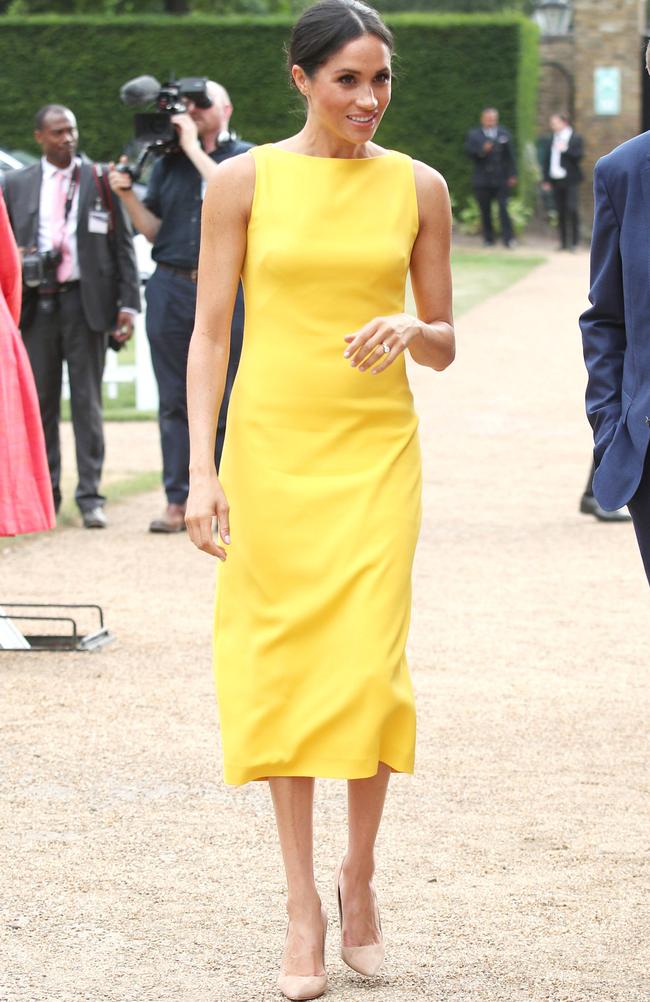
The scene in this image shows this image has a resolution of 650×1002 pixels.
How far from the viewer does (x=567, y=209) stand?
1182 inches

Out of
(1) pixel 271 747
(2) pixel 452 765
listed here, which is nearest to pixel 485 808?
(2) pixel 452 765

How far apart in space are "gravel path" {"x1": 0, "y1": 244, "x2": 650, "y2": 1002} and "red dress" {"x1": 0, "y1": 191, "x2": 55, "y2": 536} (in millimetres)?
558

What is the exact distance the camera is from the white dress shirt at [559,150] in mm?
29188

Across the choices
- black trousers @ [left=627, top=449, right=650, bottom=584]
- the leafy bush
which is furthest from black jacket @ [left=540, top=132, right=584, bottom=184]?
black trousers @ [left=627, top=449, right=650, bottom=584]

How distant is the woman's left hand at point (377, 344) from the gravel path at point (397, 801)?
1217 millimetres

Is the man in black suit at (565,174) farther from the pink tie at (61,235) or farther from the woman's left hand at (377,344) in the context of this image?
the woman's left hand at (377,344)

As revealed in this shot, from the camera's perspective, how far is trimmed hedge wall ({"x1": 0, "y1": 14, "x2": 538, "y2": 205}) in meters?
31.2

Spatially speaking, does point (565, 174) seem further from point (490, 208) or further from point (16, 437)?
point (16, 437)

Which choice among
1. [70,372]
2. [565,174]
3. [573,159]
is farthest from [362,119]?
[565,174]

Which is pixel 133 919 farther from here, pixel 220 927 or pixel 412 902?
Result: pixel 412 902

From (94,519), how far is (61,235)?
1.51 m

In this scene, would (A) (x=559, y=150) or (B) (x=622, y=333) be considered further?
(A) (x=559, y=150)

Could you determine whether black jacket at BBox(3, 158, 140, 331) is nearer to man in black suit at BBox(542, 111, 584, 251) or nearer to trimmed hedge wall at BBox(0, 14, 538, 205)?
man in black suit at BBox(542, 111, 584, 251)

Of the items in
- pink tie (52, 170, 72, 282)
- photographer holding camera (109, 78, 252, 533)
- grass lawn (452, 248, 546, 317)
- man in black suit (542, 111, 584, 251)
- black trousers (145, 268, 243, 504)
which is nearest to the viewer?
photographer holding camera (109, 78, 252, 533)
